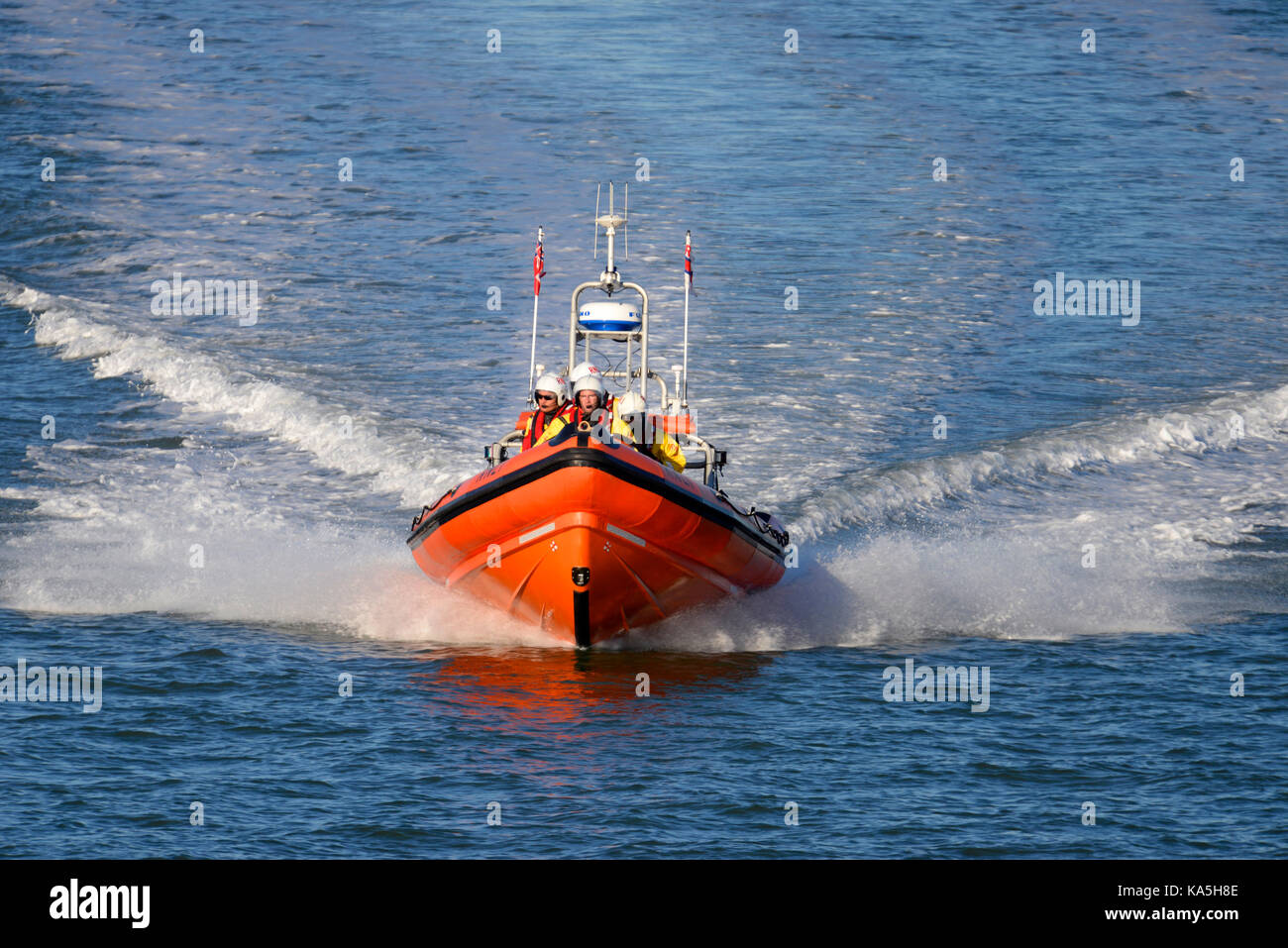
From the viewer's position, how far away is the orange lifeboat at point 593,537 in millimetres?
11719

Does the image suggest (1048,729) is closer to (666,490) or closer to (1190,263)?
(666,490)

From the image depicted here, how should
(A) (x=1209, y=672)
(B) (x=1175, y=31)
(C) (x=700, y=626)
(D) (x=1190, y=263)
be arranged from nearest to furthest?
1. (A) (x=1209, y=672)
2. (C) (x=700, y=626)
3. (D) (x=1190, y=263)
4. (B) (x=1175, y=31)

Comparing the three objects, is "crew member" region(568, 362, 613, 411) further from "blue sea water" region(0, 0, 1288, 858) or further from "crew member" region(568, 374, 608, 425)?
"blue sea water" region(0, 0, 1288, 858)

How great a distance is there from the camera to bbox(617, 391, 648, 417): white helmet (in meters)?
12.5

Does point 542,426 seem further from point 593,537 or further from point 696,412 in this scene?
point 696,412

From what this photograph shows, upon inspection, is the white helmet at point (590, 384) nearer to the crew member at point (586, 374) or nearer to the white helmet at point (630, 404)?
the crew member at point (586, 374)

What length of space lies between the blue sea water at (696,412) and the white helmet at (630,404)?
163 centimetres

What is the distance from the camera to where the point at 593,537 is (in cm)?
1180

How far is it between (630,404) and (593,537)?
1210 millimetres

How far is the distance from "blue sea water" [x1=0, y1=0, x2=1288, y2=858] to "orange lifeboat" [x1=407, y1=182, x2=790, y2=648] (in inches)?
14.4

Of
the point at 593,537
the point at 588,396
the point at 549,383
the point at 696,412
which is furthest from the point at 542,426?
the point at 696,412

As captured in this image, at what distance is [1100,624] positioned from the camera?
13094 millimetres

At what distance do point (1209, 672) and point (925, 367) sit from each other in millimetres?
9325

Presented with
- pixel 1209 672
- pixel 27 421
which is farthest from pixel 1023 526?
pixel 27 421
